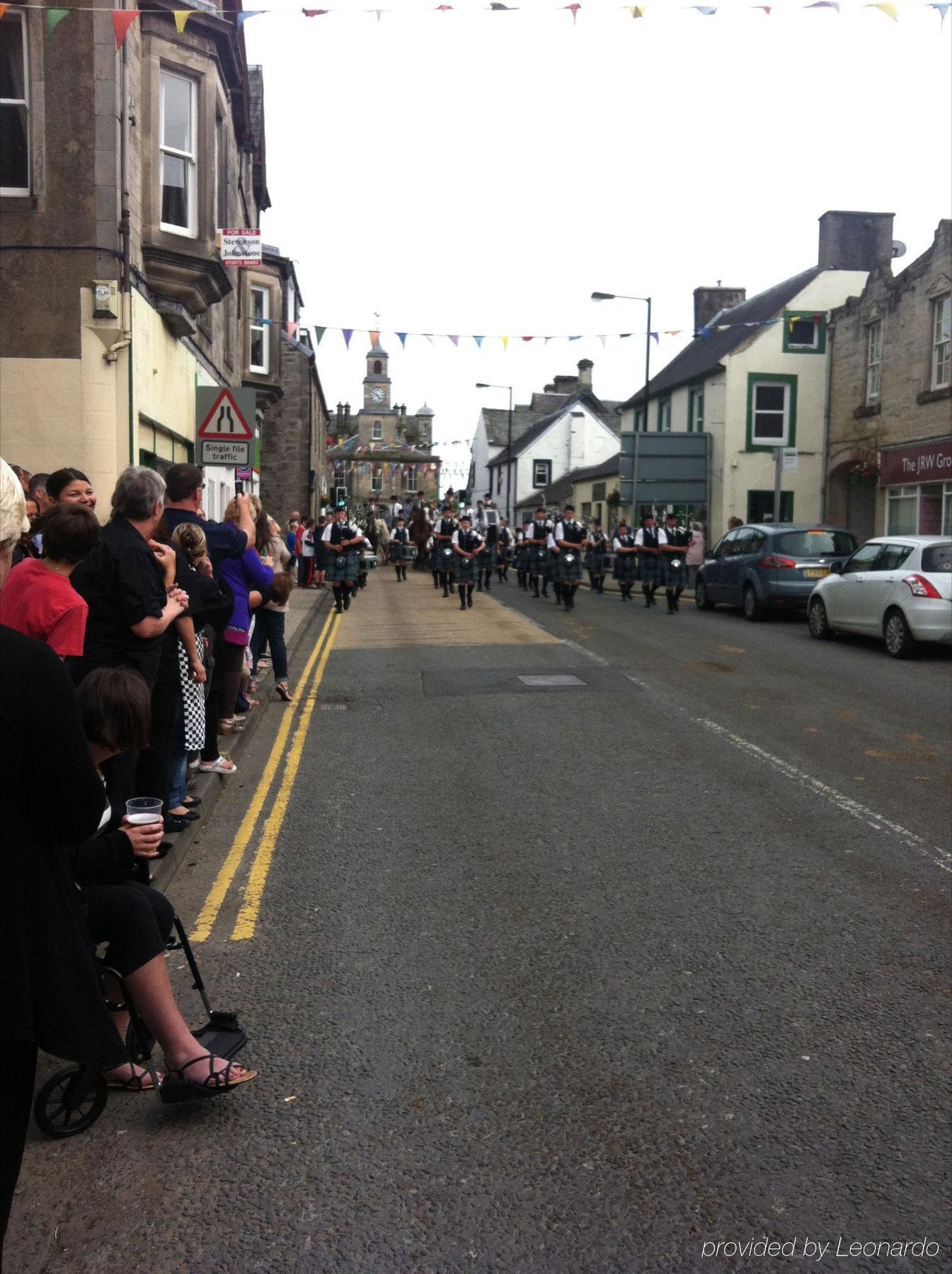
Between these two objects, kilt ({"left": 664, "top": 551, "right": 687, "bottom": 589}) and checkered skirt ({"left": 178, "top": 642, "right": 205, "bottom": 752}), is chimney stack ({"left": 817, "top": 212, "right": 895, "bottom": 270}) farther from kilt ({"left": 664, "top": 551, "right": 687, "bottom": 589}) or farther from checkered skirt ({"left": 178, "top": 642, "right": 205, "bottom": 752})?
checkered skirt ({"left": 178, "top": 642, "right": 205, "bottom": 752})

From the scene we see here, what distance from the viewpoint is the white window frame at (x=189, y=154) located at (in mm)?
16406

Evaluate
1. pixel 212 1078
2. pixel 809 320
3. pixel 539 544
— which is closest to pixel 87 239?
pixel 212 1078

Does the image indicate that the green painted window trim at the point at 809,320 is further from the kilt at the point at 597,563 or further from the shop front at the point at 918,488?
the kilt at the point at 597,563

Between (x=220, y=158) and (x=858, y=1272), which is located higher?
(x=220, y=158)

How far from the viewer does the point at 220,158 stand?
20078 millimetres

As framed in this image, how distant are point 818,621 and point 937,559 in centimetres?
280

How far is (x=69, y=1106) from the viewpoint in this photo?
3439 millimetres

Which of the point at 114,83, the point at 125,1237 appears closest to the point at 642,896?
the point at 125,1237

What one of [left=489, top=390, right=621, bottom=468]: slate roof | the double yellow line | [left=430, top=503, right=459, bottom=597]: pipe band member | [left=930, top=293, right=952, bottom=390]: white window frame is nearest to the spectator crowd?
the double yellow line

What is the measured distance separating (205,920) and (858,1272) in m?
3.27

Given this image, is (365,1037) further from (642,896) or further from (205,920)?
(642,896)

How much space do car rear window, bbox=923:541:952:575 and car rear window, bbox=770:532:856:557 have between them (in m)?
5.12

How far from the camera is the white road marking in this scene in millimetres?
6223

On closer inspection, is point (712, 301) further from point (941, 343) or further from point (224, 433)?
point (224, 433)
